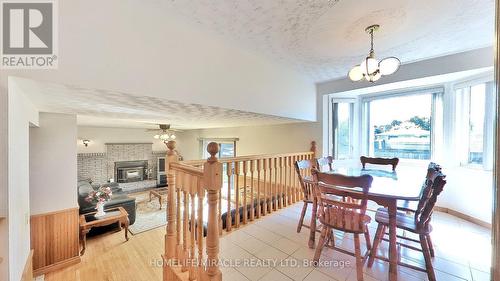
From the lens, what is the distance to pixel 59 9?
1.25m

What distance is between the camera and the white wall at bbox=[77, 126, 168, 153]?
6695 millimetres

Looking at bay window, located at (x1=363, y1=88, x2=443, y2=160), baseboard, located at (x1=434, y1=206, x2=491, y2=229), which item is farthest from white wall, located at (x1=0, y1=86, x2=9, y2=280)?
baseboard, located at (x1=434, y1=206, x2=491, y2=229)

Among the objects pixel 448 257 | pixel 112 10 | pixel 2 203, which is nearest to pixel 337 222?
pixel 448 257

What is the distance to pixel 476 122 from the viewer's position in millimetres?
2816

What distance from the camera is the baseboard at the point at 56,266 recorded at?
2.77 meters

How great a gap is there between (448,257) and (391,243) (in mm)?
890

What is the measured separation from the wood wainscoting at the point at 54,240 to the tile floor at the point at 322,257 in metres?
2.71

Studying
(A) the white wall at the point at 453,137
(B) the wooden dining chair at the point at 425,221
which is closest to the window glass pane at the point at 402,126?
(A) the white wall at the point at 453,137

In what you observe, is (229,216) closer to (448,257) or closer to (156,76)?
(156,76)

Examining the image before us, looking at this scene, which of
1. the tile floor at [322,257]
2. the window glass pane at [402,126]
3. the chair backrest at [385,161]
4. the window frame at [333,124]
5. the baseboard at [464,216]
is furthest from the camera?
the window frame at [333,124]

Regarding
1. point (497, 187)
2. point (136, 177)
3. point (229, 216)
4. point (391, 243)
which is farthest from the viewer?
point (136, 177)

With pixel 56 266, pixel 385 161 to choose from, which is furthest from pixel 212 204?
pixel 56 266

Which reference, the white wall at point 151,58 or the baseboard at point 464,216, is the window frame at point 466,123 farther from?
the white wall at point 151,58

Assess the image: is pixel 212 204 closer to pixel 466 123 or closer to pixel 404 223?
pixel 404 223
